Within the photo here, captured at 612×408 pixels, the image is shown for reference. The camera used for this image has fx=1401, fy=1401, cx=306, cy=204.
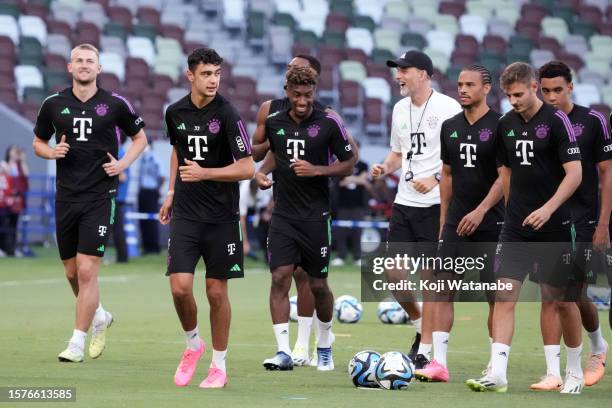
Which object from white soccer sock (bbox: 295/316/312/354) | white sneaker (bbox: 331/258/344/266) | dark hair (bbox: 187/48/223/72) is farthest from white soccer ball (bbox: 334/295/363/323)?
white sneaker (bbox: 331/258/344/266)

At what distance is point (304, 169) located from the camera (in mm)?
10938

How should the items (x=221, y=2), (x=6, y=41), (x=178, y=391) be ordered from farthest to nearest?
(x=221, y=2), (x=6, y=41), (x=178, y=391)

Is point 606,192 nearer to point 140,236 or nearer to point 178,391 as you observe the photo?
point 178,391

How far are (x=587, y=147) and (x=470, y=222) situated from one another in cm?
102

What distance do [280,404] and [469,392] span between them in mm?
1589

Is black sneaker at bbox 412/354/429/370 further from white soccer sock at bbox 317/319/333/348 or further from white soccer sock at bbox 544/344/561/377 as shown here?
white soccer sock at bbox 544/344/561/377

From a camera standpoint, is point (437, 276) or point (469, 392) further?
point (437, 276)

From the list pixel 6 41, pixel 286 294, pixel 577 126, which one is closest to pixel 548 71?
pixel 577 126

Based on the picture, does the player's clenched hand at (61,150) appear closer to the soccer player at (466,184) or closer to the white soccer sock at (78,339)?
the white soccer sock at (78,339)

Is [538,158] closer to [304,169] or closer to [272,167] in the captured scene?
[304,169]

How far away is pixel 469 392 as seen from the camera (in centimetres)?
950

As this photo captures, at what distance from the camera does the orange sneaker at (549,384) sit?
9742 millimetres

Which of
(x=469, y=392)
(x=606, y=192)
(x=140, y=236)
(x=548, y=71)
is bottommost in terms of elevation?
(x=140, y=236)

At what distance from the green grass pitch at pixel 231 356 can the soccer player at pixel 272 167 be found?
33cm
